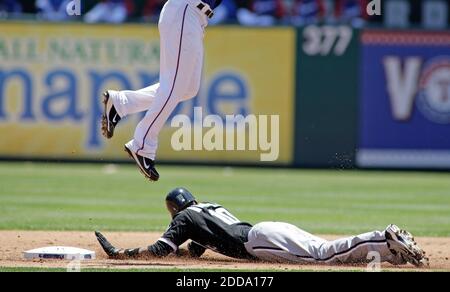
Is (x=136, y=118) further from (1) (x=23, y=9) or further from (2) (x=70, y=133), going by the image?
(1) (x=23, y=9)

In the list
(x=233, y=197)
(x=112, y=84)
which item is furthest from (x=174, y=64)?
(x=112, y=84)

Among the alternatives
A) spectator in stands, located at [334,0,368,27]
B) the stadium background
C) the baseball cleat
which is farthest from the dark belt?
spectator in stands, located at [334,0,368,27]

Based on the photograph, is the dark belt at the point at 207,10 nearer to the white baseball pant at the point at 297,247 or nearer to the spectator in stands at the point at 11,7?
the white baseball pant at the point at 297,247

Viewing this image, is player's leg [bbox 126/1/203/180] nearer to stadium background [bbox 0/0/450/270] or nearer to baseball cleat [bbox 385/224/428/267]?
baseball cleat [bbox 385/224/428/267]

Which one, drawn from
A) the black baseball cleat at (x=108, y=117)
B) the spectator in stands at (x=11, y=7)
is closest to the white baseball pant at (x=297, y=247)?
the black baseball cleat at (x=108, y=117)

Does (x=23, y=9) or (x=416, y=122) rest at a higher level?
(x=23, y=9)

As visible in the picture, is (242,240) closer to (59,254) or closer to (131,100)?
(59,254)
